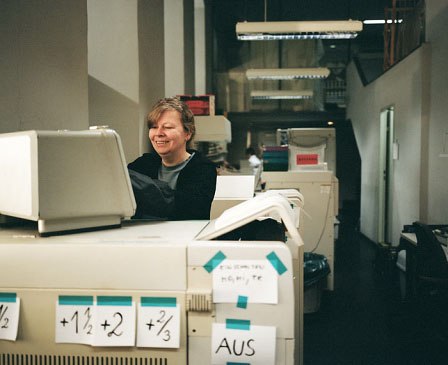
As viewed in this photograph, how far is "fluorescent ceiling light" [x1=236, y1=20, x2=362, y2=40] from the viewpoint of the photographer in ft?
14.2

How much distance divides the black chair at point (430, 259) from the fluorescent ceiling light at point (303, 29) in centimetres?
257

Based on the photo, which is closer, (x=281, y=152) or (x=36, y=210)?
(x=36, y=210)

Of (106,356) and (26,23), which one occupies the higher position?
(26,23)

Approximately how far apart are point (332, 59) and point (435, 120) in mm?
6665

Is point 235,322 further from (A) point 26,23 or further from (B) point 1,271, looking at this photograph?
(A) point 26,23

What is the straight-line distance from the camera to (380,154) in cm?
607

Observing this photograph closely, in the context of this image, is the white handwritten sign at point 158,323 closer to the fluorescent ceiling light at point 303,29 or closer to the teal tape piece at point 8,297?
the teal tape piece at point 8,297

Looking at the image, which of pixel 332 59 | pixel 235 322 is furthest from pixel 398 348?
pixel 332 59

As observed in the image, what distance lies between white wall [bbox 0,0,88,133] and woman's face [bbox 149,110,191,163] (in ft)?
1.90

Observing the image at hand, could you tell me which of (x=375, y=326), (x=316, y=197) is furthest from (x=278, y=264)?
(x=316, y=197)

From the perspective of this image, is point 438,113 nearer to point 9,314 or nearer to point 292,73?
point 292,73

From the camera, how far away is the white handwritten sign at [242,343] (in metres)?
A: 0.75

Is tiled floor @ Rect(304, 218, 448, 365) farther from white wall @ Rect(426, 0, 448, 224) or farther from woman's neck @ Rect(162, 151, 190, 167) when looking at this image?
woman's neck @ Rect(162, 151, 190, 167)

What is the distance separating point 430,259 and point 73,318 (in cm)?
243
